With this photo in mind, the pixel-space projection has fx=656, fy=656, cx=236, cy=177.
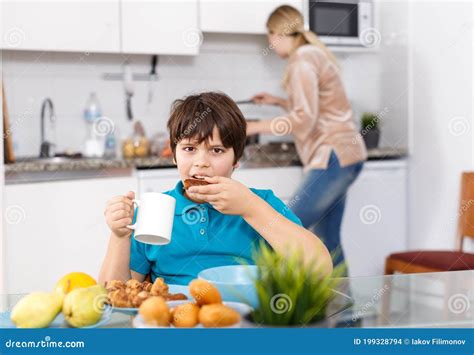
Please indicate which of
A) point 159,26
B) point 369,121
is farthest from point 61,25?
point 369,121

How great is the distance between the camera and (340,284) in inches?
27.5

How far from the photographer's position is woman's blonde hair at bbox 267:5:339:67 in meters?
2.43

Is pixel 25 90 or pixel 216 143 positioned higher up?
pixel 25 90

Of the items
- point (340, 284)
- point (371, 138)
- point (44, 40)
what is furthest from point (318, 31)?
point (340, 284)

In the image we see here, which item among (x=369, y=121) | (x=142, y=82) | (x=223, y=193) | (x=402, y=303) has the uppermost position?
(x=142, y=82)

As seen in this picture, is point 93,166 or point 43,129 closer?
point 93,166

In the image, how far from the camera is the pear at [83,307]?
60 cm

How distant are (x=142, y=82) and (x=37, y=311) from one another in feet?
7.60

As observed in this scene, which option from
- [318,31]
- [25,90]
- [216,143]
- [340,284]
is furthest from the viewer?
[318,31]

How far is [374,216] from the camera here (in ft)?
9.44

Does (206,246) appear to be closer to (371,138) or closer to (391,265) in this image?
(391,265)

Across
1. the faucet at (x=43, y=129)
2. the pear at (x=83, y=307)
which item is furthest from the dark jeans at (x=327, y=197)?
the pear at (x=83, y=307)

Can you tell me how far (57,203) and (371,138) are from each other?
4.70 ft

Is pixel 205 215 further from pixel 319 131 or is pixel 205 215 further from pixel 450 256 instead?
pixel 450 256
